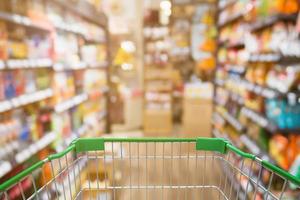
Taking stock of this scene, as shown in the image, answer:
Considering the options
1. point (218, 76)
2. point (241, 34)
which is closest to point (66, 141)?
point (241, 34)

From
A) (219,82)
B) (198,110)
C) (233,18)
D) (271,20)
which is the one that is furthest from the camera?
(198,110)

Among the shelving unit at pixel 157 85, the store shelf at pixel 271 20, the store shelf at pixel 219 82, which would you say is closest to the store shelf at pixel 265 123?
the store shelf at pixel 271 20

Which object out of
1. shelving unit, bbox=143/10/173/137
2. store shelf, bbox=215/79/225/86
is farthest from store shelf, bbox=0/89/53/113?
store shelf, bbox=215/79/225/86

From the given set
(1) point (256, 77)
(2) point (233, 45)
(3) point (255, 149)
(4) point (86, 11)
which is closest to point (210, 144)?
(3) point (255, 149)

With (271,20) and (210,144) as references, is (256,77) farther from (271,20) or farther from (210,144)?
(210,144)

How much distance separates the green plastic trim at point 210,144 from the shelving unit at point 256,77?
1.19 metres

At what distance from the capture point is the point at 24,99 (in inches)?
90.3

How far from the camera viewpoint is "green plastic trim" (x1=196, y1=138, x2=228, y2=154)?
112 centimetres

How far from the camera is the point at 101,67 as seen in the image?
4.89m

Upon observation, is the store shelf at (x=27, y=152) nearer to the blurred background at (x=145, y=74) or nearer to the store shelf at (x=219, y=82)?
the blurred background at (x=145, y=74)

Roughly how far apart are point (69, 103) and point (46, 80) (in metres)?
0.53

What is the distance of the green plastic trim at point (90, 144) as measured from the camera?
3.69 feet

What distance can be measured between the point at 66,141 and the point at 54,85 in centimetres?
66

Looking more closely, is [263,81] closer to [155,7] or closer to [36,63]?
[36,63]
